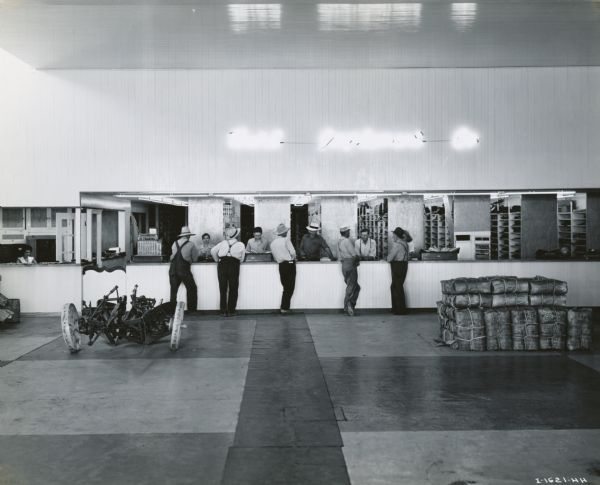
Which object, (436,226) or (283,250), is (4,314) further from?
(436,226)

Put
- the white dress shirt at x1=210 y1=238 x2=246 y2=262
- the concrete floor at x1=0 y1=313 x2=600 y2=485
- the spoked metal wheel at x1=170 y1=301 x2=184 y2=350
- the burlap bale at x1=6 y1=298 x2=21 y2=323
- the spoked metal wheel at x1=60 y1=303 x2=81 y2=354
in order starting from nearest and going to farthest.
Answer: the concrete floor at x1=0 y1=313 x2=600 y2=485 → the spoked metal wheel at x1=60 y1=303 x2=81 y2=354 → the spoked metal wheel at x1=170 y1=301 x2=184 y2=350 → the burlap bale at x1=6 y1=298 x2=21 y2=323 → the white dress shirt at x1=210 y1=238 x2=246 y2=262

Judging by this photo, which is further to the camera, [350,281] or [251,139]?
[251,139]

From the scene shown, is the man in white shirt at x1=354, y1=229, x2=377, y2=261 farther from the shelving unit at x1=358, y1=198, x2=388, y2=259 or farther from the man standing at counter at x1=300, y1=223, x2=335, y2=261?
the shelving unit at x1=358, y1=198, x2=388, y2=259

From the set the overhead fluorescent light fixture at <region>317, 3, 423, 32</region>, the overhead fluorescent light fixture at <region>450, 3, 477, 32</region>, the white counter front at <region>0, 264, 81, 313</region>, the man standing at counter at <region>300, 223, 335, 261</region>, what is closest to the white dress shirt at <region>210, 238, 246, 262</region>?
the man standing at counter at <region>300, 223, 335, 261</region>

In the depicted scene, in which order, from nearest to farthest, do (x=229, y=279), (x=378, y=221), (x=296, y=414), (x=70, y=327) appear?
(x=296, y=414), (x=70, y=327), (x=229, y=279), (x=378, y=221)

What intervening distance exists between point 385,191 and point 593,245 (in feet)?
19.3

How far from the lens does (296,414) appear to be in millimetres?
5340

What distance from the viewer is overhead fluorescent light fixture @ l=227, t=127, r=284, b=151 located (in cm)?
1139

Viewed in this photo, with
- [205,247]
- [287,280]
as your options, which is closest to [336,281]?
[287,280]

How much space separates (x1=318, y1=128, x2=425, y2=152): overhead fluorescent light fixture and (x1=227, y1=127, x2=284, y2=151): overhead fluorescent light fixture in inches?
41.7

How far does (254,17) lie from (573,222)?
10.9 metres

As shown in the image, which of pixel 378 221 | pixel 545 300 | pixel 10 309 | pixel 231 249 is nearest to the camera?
pixel 545 300

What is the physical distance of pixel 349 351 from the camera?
8039mm

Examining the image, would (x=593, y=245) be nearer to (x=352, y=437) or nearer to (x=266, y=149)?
(x=266, y=149)
